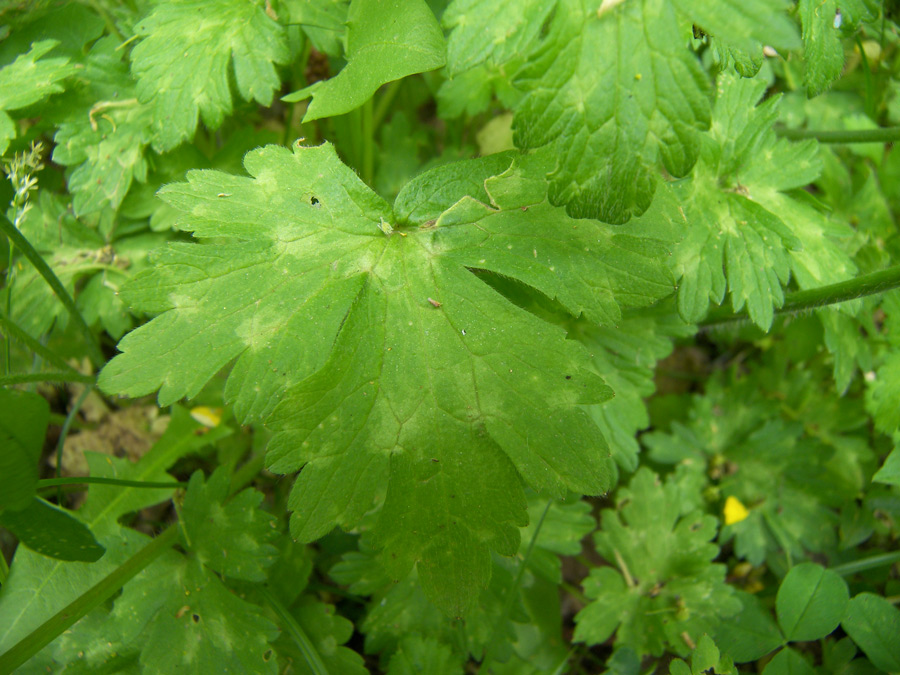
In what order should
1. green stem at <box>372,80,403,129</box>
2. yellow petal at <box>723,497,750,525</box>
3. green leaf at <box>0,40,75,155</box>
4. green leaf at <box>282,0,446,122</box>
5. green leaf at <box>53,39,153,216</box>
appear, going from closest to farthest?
green leaf at <box>282,0,446,122</box>
green leaf at <box>0,40,75,155</box>
green leaf at <box>53,39,153,216</box>
yellow petal at <box>723,497,750,525</box>
green stem at <box>372,80,403,129</box>

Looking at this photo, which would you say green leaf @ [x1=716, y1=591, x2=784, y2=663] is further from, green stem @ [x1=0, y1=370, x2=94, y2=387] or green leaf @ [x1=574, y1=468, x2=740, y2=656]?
green stem @ [x1=0, y1=370, x2=94, y2=387]

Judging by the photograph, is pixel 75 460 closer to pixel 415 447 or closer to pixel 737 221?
pixel 415 447

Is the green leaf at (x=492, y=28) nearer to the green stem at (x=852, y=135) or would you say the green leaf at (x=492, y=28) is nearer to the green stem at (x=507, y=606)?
the green stem at (x=507, y=606)

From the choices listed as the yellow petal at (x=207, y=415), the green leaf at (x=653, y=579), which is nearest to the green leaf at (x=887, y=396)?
the green leaf at (x=653, y=579)

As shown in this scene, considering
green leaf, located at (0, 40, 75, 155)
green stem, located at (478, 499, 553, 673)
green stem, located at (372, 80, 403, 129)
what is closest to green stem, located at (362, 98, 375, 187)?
green stem, located at (372, 80, 403, 129)

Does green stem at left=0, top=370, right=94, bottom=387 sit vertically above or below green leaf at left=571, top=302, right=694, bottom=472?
above

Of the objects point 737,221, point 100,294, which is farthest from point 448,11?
point 100,294
